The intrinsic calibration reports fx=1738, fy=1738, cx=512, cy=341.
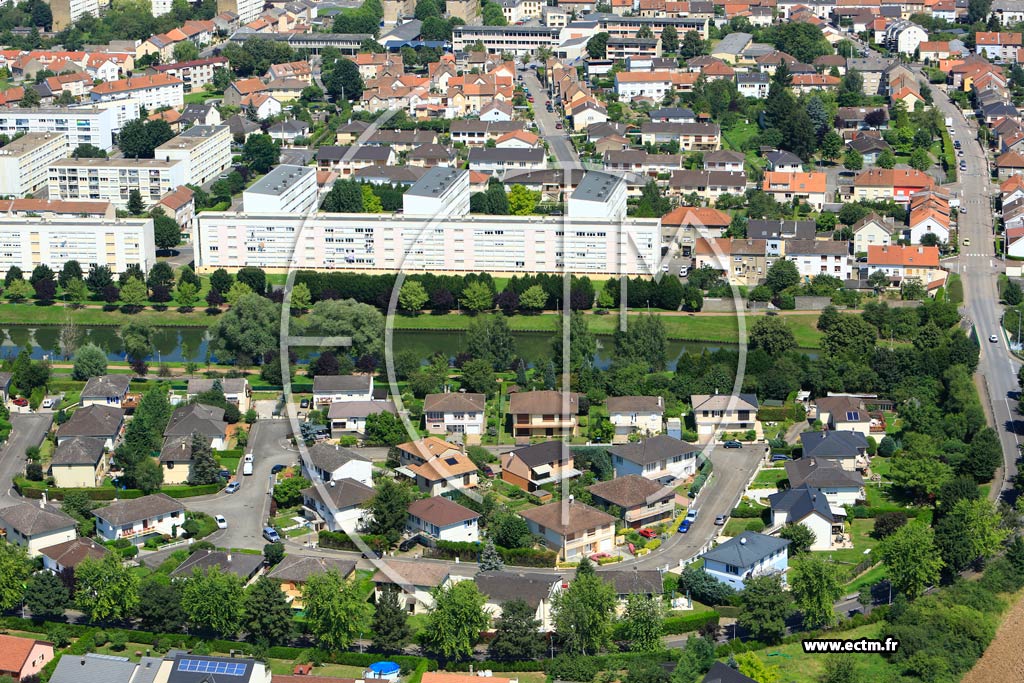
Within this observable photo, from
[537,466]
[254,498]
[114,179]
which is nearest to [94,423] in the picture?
[254,498]

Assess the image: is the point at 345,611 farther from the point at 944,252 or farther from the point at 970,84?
the point at 970,84

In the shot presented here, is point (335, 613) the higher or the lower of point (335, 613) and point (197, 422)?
the higher

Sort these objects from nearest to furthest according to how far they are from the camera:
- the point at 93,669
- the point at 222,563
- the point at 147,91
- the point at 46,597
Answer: the point at 93,669 → the point at 46,597 → the point at 222,563 → the point at 147,91

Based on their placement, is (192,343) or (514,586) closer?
(514,586)

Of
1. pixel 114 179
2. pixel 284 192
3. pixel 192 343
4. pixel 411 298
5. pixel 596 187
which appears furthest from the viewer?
pixel 114 179

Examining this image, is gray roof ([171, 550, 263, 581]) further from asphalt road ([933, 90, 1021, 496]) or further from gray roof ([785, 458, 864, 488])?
asphalt road ([933, 90, 1021, 496])

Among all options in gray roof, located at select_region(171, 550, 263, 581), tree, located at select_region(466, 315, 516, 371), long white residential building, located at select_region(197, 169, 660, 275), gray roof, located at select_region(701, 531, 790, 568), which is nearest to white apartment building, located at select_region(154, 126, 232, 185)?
long white residential building, located at select_region(197, 169, 660, 275)

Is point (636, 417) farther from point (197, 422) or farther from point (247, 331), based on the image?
point (247, 331)
